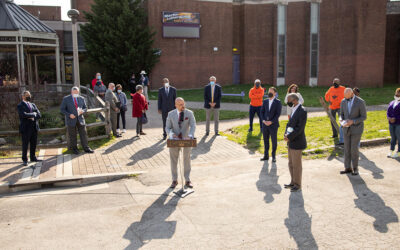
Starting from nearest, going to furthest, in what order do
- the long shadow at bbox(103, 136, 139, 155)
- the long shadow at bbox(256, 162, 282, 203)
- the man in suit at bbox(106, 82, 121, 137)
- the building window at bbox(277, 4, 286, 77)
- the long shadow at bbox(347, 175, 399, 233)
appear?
the long shadow at bbox(347, 175, 399, 233) → the long shadow at bbox(256, 162, 282, 203) → the long shadow at bbox(103, 136, 139, 155) → the man in suit at bbox(106, 82, 121, 137) → the building window at bbox(277, 4, 286, 77)

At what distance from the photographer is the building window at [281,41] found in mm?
31078

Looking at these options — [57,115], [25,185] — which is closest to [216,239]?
[25,185]

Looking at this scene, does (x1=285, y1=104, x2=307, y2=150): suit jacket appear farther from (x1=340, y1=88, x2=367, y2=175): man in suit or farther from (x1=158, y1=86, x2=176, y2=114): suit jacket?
(x1=158, y1=86, x2=176, y2=114): suit jacket

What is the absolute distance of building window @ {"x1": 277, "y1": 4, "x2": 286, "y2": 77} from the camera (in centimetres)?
3108

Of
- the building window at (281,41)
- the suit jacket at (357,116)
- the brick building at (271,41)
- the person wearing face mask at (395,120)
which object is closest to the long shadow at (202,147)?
the suit jacket at (357,116)

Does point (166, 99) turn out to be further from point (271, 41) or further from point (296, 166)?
point (271, 41)

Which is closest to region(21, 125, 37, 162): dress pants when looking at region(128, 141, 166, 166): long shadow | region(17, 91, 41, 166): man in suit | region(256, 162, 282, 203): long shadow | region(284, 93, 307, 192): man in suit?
region(17, 91, 41, 166): man in suit

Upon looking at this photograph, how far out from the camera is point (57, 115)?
17109 mm

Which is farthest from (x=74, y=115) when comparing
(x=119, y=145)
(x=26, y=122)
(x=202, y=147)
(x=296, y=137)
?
(x=296, y=137)

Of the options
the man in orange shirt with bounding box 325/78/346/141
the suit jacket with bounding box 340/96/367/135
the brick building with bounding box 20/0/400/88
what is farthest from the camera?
the brick building with bounding box 20/0/400/88

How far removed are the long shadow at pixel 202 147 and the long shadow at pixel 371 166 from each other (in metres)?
4.19

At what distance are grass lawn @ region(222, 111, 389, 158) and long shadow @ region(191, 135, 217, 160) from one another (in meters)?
0.77

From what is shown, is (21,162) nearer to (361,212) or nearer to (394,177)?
(361,212)

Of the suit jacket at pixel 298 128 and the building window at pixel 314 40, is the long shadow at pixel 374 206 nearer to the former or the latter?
the suit jacket at pixel 298 128
